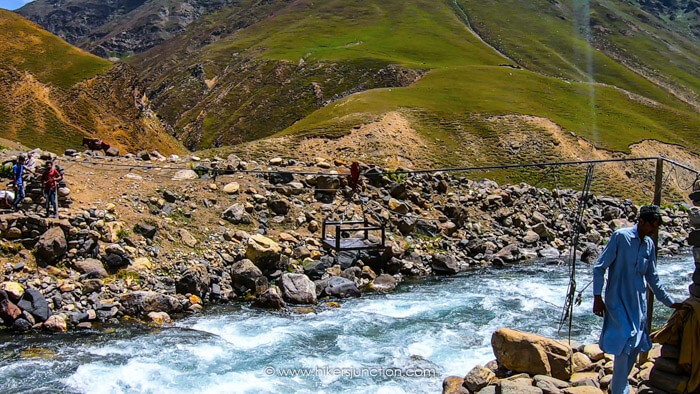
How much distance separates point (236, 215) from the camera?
76.9ft

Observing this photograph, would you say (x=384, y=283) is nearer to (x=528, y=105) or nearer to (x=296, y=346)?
(x=296, y=346)

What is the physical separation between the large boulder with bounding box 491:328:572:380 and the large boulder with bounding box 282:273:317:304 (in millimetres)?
8684

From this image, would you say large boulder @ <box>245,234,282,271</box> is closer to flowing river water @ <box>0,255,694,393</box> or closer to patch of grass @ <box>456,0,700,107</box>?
flowing river water @ <box>0,255,694,393</box>

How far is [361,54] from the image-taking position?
99.5 metres

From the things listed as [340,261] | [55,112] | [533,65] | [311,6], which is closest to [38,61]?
[55,112]

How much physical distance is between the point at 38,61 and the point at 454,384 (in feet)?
180

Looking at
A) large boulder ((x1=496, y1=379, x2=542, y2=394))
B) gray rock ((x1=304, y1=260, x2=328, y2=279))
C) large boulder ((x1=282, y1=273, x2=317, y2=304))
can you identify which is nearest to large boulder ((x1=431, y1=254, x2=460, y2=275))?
gray rock ((x1=304, y1=260, x2=328, y2=279))

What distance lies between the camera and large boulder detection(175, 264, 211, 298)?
18109mm

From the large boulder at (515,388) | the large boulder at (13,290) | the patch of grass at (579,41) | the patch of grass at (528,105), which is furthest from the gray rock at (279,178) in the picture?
the patch of grass at (579,41)

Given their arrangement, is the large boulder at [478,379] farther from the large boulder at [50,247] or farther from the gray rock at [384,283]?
the large boulder at [50,247]

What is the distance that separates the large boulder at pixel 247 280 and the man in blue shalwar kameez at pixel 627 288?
13724 millimetres

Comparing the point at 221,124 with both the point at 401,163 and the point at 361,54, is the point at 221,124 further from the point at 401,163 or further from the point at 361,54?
the point at 401,163

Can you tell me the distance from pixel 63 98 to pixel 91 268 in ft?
119

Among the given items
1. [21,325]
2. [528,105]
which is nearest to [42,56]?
[21,325]
